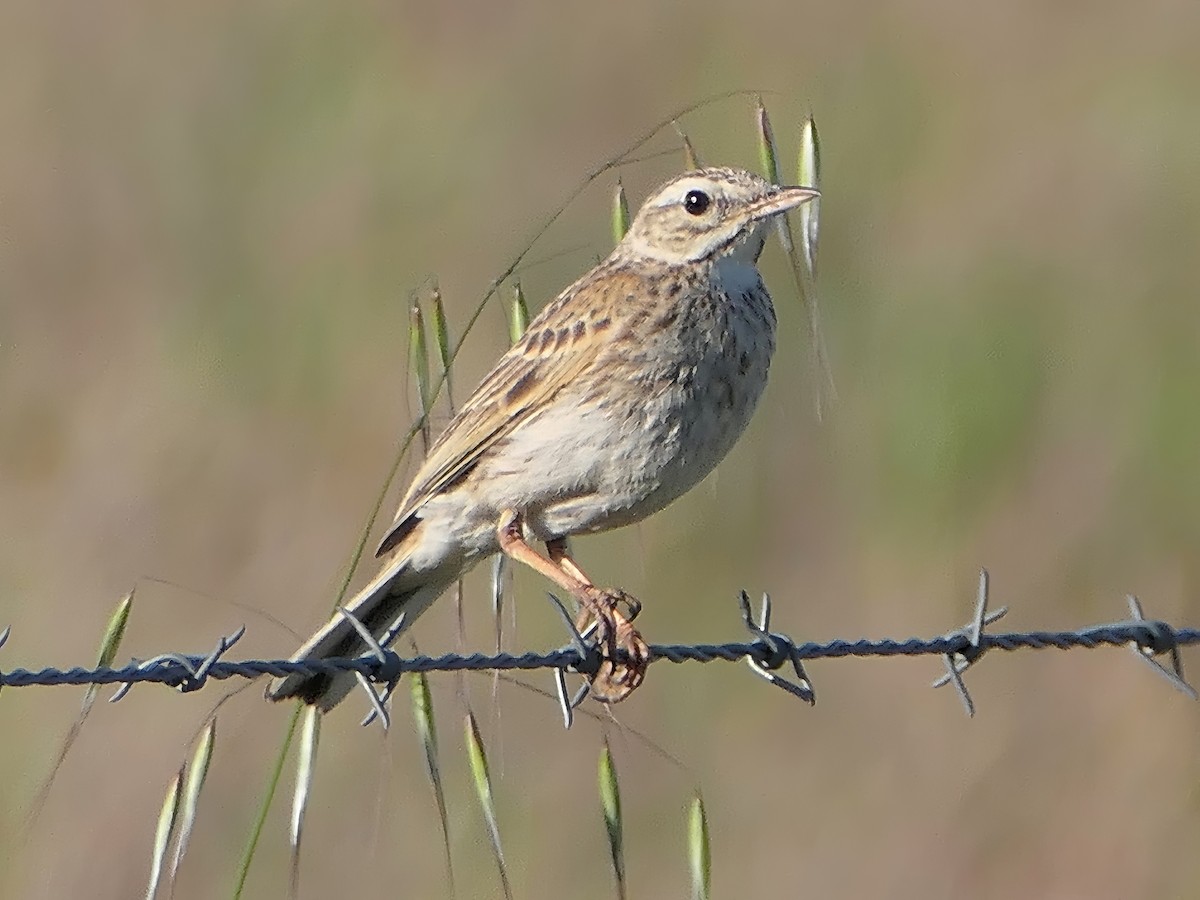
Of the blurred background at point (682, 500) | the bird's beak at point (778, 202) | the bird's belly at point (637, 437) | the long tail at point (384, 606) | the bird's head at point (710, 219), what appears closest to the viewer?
the long tail at point (384, 606)

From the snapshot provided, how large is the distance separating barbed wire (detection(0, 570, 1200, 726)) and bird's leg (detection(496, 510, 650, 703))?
0.64 m

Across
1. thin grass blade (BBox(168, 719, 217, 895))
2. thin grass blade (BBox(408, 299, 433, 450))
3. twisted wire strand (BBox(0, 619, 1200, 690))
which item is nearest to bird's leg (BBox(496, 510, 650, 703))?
twisted wire strand (BBox(0, 619, 1200, 690))

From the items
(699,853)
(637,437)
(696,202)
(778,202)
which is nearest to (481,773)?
(699,853)

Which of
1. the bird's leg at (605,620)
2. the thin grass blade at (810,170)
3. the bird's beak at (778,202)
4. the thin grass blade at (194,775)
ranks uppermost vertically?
the bird's beak at (778,202)

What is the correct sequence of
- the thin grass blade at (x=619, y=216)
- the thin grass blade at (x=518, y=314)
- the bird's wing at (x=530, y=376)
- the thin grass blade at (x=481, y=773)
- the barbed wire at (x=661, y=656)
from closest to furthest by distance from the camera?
1. the barbed wire at (x=661, y=656)
2. the thin grass blade at (x=481, y=773)
3. the thin grass blade at (x=518, y=314)
4. the thin grass blade at (x=619, y=216)
5. the bird's wing at (x=530, y=376)

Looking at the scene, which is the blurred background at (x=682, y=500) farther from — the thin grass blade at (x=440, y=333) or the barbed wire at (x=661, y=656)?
the barbed wire at (x=661, y=656)

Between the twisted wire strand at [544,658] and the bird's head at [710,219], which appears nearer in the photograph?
the twisted wire strand at [544,658]

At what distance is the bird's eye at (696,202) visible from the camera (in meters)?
6.77

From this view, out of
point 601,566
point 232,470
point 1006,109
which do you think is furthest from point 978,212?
point 232,470

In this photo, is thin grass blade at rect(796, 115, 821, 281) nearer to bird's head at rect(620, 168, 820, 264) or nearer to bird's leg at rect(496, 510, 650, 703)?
bird's head at rect(620, 168, 820, 264)

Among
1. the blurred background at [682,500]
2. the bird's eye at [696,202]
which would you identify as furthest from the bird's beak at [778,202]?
the blurred background at [682,500]

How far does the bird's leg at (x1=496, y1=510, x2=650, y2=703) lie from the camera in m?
6.32

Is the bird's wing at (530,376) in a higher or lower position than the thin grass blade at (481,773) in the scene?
higher

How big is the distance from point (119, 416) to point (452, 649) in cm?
192
